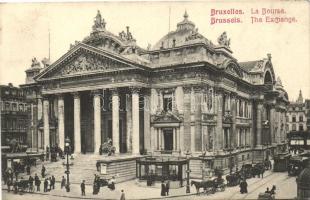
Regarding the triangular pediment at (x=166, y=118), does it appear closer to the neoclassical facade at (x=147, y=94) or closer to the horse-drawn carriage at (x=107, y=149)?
the neoclassical facade at (x=147, y=94)

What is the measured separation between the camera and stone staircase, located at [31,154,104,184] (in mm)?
32312

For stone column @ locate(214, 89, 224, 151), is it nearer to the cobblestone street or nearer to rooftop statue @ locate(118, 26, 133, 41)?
the cobblestone street

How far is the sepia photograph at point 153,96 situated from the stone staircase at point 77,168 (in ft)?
0.38

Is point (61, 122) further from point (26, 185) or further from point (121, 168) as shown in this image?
point (26, 185)

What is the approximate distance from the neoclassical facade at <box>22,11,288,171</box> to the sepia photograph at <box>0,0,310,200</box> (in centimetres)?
10

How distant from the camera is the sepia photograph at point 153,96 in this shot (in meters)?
26.6

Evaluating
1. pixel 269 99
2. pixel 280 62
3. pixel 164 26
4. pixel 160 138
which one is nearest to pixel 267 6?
pixel 280 62

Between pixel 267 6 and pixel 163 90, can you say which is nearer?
pixel 267 6

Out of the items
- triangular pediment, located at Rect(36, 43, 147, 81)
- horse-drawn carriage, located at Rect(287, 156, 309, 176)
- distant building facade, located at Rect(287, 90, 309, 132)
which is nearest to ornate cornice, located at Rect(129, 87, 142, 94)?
triangular pediment, located at Rect(36, 43, 147, 81)

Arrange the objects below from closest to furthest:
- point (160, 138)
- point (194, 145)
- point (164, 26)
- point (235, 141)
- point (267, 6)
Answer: point (267, 6) → point (164, 26) → point (194, 145) → point (160, 138) → point (235, 141)

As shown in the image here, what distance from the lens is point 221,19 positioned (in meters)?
26.1

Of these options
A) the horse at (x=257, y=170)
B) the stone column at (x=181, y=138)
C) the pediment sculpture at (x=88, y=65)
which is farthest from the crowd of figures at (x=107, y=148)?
the horse at (x=257, y=170)

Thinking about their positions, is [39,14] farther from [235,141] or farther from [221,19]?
[235,141]

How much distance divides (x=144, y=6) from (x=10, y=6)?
828 centimetres
